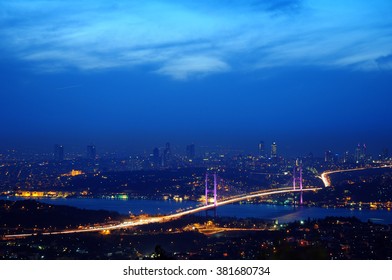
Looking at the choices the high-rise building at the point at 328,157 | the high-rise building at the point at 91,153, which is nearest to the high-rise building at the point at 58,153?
the high-rise building at the point at 91,153

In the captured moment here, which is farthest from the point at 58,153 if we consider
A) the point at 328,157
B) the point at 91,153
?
the point at 328,157

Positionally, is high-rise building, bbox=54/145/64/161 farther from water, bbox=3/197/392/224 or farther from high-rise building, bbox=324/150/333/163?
high-rise building, bbox=324/150/333/163

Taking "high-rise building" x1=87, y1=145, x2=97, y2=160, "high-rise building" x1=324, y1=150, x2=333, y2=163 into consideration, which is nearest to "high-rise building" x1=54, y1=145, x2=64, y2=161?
"high-rise building" x1=87, y1=145, x2=97, y2=160

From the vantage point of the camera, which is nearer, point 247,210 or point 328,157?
point 247,210

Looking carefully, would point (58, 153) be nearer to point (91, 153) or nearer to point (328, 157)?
point (91, 153)

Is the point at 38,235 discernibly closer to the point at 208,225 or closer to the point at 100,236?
the point at 100,236

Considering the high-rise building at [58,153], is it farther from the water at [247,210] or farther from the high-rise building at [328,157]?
the high-rise building at [328,157]

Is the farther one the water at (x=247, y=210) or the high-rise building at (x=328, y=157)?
the high-rise building at (x=328, y=157)
